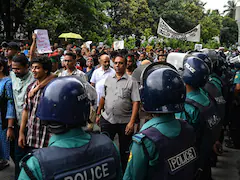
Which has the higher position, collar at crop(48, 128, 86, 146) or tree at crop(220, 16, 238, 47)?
tree at crop(220, 16, 238, 47)

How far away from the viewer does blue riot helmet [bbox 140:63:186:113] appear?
92.0 inches

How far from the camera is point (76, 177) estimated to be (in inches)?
72.5

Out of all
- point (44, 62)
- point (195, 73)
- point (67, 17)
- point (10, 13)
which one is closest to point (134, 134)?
point (195, 73)

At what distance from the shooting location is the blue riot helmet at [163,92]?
2.34 m

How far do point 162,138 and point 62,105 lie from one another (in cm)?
75

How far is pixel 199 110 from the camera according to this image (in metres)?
3.07

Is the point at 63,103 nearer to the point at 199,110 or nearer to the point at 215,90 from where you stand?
the point at 199,110

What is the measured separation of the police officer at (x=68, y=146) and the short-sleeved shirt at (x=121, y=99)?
2568mm

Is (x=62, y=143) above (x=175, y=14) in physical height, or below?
below

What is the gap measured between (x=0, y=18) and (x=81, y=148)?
17.5 meters

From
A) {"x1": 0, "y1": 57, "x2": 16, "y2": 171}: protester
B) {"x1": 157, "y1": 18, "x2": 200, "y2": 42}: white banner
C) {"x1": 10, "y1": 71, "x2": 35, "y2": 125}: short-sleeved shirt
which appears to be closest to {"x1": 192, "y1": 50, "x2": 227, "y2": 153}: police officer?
{"x1": 10, "y1": 71, "x2": 35, "y2": 125}: short-sleeved shirt

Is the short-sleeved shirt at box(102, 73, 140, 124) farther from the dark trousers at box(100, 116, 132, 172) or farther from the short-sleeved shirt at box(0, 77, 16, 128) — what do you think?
the short-sleeved shirt at box(0, 77, 16, 128)

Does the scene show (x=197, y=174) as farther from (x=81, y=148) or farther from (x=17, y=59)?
(x=17, y=59)

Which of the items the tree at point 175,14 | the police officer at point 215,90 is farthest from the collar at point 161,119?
the tree at point 175,14
